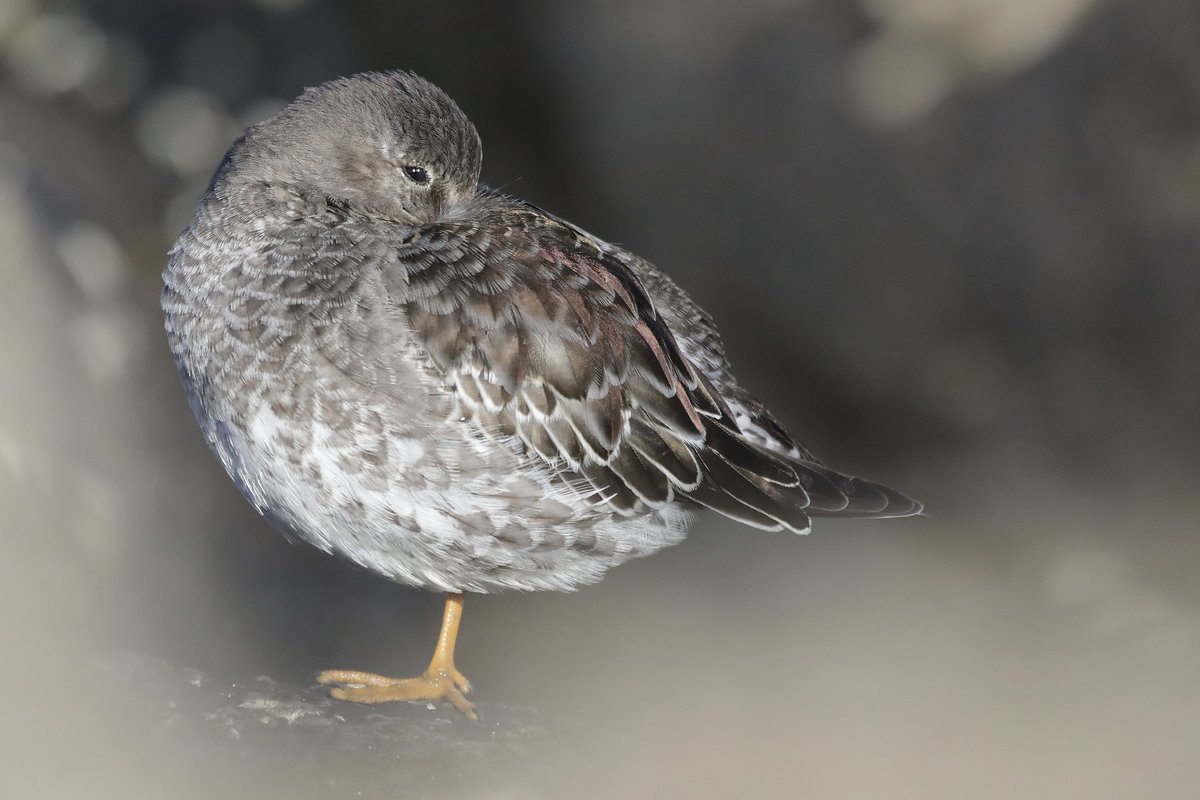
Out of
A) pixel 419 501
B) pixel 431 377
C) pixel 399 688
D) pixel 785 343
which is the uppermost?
pixel 785 343

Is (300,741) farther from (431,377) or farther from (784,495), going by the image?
(784,495)

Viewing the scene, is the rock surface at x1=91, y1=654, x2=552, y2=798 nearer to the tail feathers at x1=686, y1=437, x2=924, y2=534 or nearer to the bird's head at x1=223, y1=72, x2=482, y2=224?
the tail feathers at x1=686, y1=437, x2=924, y2=534

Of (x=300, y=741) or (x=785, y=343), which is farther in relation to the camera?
(x=785, y=343)

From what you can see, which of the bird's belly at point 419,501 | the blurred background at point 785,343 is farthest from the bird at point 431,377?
the blurred background at point 785,343

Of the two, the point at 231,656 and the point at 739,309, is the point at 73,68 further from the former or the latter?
the point at 739,309

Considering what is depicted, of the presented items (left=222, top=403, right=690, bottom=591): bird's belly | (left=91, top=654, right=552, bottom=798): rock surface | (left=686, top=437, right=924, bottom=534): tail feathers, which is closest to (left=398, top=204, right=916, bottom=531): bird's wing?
(left=686, top=437, right=924, bottom=534): tail feathers

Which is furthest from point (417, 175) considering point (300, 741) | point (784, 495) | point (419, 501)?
point (300, 741)
